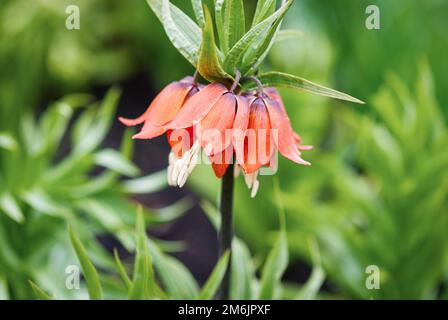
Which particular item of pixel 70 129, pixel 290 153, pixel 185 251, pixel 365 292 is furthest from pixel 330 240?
pixel 70 129

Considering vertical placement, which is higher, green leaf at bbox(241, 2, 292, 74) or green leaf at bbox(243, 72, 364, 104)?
green leaf at bbox(241, 2, 292, 74)

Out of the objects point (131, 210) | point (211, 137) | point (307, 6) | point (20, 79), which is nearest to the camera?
point (211, 137)

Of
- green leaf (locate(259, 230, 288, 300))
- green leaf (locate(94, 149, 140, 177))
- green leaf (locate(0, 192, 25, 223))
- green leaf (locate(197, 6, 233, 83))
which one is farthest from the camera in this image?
green leaf (locate(94, 149, 140, 177))

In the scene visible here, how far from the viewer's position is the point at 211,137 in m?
0.81

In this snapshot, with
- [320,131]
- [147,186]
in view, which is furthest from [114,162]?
[320,131]

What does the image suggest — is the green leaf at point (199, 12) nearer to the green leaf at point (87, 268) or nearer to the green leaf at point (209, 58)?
the green leaf at point (209, 58)

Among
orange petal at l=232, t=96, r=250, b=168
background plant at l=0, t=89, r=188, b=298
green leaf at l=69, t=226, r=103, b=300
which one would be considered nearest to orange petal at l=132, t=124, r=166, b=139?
orange petal at l=232, t=96, r=250, b=168

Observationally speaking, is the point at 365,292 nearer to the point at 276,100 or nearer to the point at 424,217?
the point at 424,217

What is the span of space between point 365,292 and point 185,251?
2.67ft

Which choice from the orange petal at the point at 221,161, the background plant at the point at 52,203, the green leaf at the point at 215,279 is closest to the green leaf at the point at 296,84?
the orange petal at the point at 221,161

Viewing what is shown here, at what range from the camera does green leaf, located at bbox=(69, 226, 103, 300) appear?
101 centimetres

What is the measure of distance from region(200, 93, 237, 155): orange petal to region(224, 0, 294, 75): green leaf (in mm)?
60

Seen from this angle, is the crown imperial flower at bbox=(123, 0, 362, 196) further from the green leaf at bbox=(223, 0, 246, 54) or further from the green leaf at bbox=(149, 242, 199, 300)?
the green leaf at bbox=(149, 242, 199, 300)

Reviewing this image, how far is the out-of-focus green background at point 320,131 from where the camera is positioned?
5.31 ft
